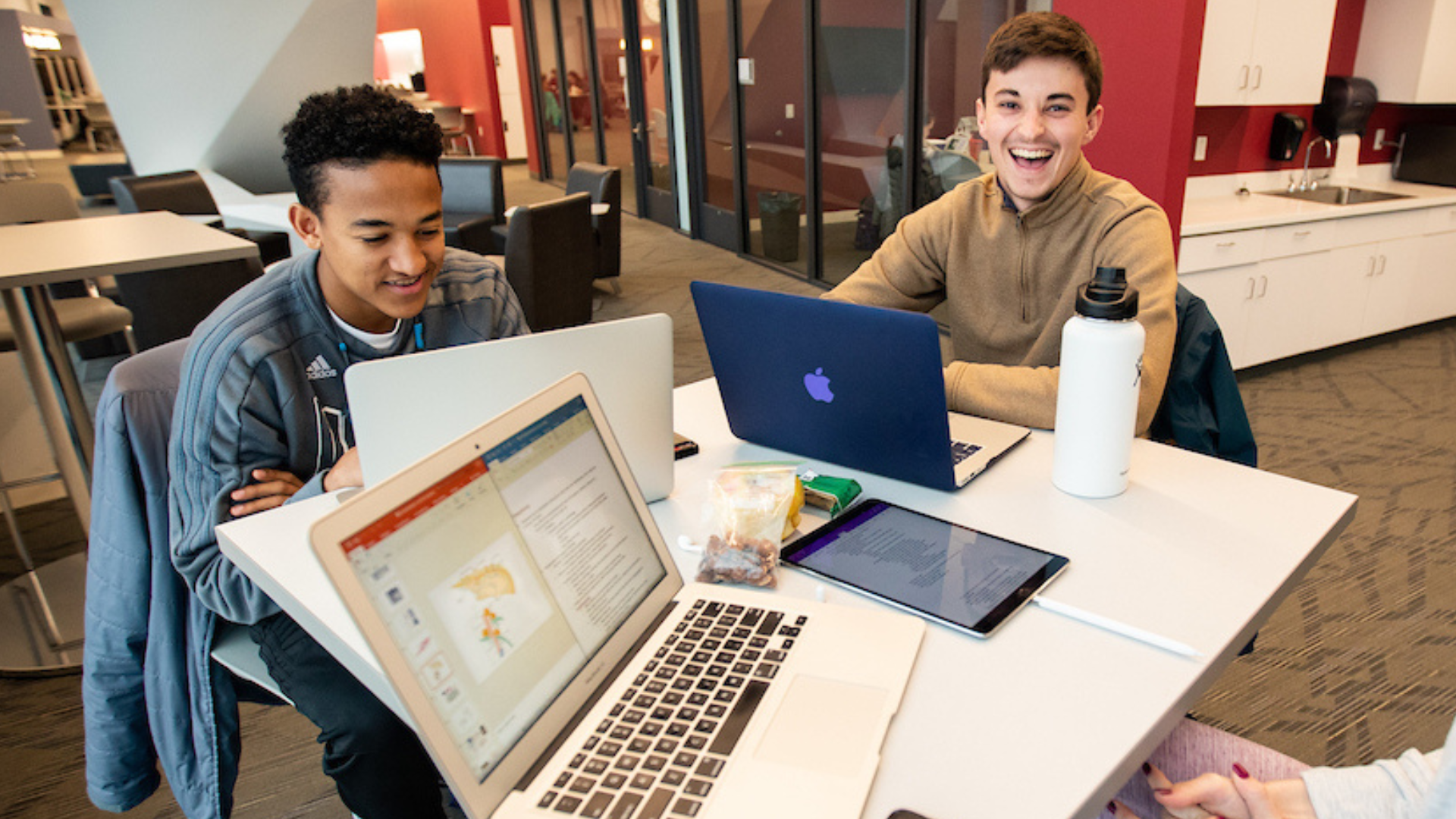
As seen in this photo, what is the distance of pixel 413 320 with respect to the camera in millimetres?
1536

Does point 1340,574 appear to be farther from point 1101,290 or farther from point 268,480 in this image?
point 268,480

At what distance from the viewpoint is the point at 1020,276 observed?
169 centimetres

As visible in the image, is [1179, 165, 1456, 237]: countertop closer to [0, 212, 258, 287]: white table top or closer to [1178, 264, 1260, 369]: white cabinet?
[1178, 264, 1260, 369]: white cabinet

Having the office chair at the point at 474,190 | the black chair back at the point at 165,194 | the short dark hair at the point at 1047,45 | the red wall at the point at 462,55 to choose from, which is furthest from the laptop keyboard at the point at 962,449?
the red wall at the point at 462,55

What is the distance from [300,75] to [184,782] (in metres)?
6.18

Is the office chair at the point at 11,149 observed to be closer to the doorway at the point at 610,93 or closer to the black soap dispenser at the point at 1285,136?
the doorway at the point at 610,93

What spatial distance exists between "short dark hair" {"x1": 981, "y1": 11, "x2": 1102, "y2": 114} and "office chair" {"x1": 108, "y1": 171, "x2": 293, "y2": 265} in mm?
4016

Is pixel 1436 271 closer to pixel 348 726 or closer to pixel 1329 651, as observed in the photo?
pixel 1329 651

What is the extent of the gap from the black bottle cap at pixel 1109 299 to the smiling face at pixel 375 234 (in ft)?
3.34

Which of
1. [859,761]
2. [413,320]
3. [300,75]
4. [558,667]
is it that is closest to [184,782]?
[413,320]

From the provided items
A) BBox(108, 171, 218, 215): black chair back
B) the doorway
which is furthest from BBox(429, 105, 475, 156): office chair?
BBox(108, 171, 218, 215): black chair back

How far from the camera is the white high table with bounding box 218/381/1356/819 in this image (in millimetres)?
744

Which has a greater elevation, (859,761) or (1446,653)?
(859,761)

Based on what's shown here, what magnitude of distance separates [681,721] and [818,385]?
594 mm
